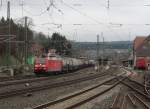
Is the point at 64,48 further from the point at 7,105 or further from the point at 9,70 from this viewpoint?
the point at 7,105

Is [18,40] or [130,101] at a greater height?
[18,40]

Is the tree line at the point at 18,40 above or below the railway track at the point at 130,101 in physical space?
above

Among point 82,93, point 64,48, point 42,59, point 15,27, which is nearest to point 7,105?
point 82,93

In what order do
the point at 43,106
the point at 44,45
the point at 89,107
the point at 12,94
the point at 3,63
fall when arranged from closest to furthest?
the point at 43,106 → the point at 89,107 → the point at 12,94 → the point at 3,63 → the point at 44,45

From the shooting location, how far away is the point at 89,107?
20.4 m

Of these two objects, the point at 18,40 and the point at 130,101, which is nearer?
the point at 130,101

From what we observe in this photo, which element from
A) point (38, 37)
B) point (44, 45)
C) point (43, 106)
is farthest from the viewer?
point (38, 37)

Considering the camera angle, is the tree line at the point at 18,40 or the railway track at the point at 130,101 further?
the tree line at the point at 18,40

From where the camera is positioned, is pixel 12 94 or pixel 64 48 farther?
pixel 64 48

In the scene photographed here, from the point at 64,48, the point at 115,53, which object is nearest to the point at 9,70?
the point at 64,48

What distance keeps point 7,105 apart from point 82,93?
9849 mm

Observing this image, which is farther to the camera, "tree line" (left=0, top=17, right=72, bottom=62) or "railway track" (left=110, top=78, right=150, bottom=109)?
"tree line" (left=0, top=17, right=72, bottom=62)

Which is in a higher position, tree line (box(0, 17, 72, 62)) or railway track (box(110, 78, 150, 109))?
tree line (box(0, 17, 72, 62))

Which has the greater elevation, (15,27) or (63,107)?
(15,27)
